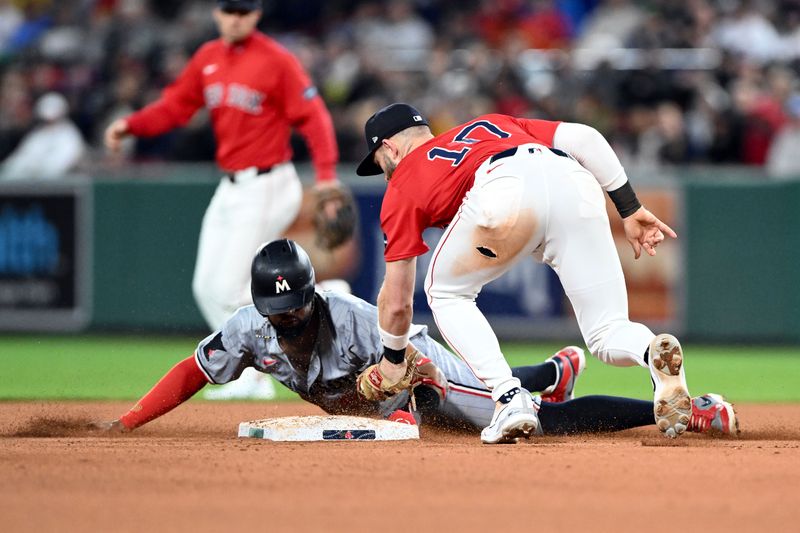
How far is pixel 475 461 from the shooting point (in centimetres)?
502

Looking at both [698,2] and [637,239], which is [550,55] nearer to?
[698,2]

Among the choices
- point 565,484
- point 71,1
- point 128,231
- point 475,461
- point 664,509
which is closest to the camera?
point 664,509

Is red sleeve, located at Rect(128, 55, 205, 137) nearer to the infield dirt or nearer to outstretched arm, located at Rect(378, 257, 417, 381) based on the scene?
the infield dirt

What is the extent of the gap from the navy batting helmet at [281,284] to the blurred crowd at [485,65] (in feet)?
25.3

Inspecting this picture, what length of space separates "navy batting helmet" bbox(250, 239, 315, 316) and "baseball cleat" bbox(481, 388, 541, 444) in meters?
0.99

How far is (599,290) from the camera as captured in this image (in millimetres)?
5586

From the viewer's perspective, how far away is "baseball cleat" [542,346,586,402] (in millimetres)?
6555

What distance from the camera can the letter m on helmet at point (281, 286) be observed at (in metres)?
5.64

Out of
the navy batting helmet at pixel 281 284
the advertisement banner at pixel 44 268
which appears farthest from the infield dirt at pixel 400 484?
the advertisement banner at pixel 44 268

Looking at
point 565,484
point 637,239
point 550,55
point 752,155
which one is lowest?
point 565,484

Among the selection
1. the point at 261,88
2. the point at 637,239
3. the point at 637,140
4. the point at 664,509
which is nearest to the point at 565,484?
the point at 664,509

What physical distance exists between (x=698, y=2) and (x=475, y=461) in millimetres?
10837

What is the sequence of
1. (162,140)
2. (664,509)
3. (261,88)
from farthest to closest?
(162,140) < (261,88) < (664,509)

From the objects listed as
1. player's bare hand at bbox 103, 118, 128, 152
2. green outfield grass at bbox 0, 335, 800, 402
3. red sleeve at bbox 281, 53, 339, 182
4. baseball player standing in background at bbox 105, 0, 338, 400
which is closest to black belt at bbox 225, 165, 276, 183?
baseball player standing in background at bbox 105, 0, 338, 400
